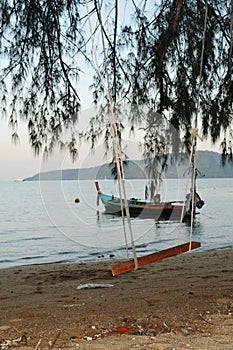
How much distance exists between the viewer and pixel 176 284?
4.01 meters

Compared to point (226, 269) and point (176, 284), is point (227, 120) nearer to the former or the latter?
point (176, 284)

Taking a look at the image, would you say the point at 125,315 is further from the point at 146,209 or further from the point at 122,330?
the point at 146,209

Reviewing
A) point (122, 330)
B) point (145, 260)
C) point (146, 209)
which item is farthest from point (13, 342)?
point (146, 209)

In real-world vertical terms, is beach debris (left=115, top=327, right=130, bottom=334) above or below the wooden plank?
below

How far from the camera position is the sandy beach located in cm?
213

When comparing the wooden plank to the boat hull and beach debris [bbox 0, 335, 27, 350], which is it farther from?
the boat hull

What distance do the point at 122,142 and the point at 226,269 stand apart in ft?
7.60

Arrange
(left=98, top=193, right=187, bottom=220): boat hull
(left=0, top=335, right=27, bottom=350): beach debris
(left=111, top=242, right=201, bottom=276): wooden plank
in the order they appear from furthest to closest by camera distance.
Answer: (left=98, top=193, right=187, bottom=220): boat hull, (left=111, top=242, right=201, bottom=276): wooden plank, (left=0, top=335, right=27, bottom=350): beach debris

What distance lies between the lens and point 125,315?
2.59 meters

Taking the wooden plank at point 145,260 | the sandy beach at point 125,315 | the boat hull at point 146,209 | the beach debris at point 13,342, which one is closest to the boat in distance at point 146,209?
the boat hull at point 146,209

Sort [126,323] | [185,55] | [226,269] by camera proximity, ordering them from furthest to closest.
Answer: [226,269] → [185,55] → [126,323]

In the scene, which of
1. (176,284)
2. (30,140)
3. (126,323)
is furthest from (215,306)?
(30,140)

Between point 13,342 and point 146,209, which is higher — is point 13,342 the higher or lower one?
the higher one

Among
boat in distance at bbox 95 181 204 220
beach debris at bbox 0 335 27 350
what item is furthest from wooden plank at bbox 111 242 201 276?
boat in distance at bbox 95 181 204 220
